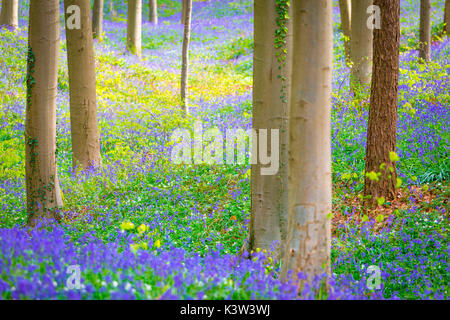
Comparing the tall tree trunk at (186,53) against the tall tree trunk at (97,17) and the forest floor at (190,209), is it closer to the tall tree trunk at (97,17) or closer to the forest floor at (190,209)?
the forest floor at (190,209)

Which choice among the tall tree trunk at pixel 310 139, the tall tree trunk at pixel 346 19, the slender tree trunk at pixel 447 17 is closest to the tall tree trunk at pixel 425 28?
the tall tree trunk at pixel 346 19

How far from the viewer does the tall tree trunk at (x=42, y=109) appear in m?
5.98

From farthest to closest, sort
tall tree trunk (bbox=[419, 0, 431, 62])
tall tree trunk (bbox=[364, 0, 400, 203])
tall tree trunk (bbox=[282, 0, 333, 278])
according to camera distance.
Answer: tall tree trunk (bbox=[419, 0, 431, 62])
tall tree trunk (bbox=[364, 0, 400, 203])
tall tree trunk (bbox=[282, 0, 333, 278])

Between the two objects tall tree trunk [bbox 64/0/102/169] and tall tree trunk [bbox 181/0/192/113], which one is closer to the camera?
tall tree trunk [bbox 64/0/102/169]

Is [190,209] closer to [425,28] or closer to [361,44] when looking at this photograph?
[361,44]

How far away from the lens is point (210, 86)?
18.4 metres

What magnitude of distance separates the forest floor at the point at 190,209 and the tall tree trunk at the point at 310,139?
227mm

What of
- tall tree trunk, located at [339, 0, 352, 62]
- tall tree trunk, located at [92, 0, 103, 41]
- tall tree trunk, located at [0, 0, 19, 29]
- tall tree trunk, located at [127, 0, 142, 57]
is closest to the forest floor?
tall tree trunk, located at [339, 0, 352, 62]

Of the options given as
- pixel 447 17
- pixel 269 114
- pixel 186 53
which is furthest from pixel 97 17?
pixel 269 114

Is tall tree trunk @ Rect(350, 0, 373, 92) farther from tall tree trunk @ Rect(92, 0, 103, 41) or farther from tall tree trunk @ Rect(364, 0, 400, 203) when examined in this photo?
tall tree trunk @ Rect(92, 0, 103, 41)

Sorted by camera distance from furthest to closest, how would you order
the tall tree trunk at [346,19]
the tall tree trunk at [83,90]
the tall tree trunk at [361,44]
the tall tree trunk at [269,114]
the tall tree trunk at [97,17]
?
the tall tree trunk at [97,17] < the tall tree trunk at [346,19] < the tall tree trunk at [361,44] < the tall tree trunk at [83,90] < the tall tree trunk at [269,114]

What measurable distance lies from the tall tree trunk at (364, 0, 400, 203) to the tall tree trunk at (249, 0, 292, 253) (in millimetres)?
2139

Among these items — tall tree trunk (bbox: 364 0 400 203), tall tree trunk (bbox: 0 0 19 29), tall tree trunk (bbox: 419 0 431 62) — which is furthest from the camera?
tall tree trunk (bbox: 0 0 19 29)

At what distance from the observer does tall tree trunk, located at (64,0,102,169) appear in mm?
8727
